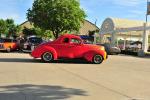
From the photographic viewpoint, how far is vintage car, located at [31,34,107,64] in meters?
21.0

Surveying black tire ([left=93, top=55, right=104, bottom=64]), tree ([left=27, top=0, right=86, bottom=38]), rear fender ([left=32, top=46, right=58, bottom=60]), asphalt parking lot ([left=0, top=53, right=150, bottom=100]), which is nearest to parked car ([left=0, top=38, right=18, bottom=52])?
rear fender ([left=32, top=46, right=58, bottom=60])

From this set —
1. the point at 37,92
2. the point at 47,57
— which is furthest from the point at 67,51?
the point at 37,92

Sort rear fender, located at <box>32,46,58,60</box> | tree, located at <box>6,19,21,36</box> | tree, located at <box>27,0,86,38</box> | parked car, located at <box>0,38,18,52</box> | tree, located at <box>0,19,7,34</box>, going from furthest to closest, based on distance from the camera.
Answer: tree, located at <box>6,19,21,36</box>
tree, located at <box>0,19,7,34</box>
tree, located at <box>27,0,86,38</box>
parked car, located at <box>0,38,18,52</box>
rear fender, located at <box>32,46,58,60</box>

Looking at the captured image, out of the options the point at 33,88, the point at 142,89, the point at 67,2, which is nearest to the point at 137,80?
the point at 142,89

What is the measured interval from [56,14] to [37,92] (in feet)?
129

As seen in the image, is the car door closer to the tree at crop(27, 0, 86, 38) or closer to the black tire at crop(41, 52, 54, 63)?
the black tire at crop(41, 52, 54, 63)

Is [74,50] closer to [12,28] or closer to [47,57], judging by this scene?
[47,57]

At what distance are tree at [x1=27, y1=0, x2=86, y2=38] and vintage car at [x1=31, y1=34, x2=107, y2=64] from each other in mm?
27682

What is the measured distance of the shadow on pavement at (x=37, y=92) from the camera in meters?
9.34

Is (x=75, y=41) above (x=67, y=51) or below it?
above

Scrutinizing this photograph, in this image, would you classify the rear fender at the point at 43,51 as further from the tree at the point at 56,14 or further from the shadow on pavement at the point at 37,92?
the tree at the point at 56,14

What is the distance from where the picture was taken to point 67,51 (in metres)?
21.2

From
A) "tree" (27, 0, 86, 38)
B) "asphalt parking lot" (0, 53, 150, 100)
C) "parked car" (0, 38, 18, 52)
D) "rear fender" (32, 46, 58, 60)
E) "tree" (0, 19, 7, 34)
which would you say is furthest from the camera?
"tree" (0, 19, 7, 34)

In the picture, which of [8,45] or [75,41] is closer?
[75,41]
